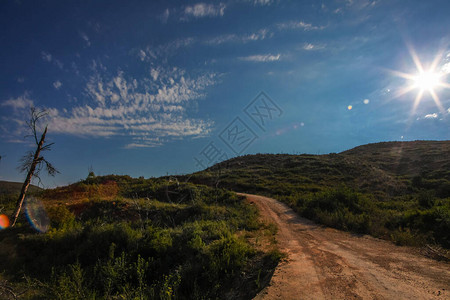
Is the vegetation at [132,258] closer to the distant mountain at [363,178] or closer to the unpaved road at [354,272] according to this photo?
the unpaved road at [354,272]

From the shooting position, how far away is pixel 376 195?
2141 centimetres

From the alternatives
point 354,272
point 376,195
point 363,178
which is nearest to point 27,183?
point 354,272

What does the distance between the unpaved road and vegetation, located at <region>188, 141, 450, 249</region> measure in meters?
2.02

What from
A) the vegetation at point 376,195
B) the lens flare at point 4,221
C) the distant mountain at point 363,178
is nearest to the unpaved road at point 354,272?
the vegetation at point 376,195

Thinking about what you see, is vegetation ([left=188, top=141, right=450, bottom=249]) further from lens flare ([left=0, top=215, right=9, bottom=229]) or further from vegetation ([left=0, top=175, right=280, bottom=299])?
lens flare ([left=0, top=215, right=9, bottom=229])

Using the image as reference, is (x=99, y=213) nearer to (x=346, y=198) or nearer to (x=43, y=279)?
(x=43, y=279)

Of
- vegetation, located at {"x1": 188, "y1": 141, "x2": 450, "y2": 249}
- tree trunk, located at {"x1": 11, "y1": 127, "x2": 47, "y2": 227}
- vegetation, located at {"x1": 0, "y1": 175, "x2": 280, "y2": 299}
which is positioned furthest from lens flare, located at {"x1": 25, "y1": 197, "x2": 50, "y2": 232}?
vegetation, located at {"x1": 188, "y1": 141, "x2": 450, "y2": 249}

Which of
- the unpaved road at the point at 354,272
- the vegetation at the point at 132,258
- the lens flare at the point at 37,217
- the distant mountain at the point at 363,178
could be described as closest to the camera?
the unpaved road at the point at 354,272

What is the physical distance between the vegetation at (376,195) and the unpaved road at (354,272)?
202 cm

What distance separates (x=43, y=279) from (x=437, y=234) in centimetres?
1481

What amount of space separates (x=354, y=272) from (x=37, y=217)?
14.4m

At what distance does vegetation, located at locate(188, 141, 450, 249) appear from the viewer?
928 cm

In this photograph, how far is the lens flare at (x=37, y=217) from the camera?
34.0 ft

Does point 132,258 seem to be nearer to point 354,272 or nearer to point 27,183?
point 27,183
